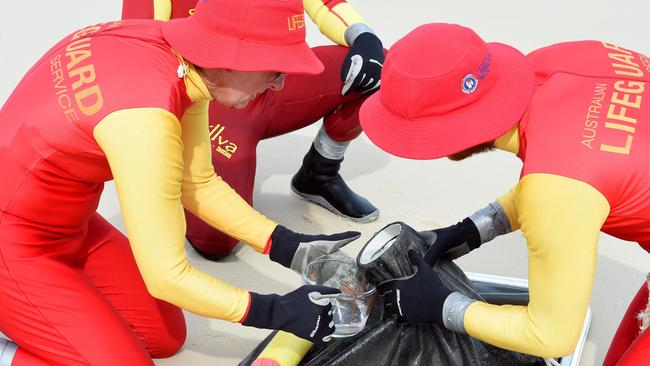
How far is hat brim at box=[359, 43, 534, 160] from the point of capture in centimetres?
164

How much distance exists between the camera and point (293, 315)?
1891 millimetres

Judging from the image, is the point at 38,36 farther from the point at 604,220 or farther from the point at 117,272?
the point at 604,220

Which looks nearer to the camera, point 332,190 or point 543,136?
point 543,136

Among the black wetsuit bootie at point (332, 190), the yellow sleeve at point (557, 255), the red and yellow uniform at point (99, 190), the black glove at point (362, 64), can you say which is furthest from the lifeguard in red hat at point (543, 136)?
the black wetsuit bootie at point (332, 190)

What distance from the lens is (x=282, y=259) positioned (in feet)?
7.09

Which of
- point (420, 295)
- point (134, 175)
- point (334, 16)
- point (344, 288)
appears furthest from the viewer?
point (334, 16)

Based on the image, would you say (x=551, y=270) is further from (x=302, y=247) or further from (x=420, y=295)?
(x=302, y=247)

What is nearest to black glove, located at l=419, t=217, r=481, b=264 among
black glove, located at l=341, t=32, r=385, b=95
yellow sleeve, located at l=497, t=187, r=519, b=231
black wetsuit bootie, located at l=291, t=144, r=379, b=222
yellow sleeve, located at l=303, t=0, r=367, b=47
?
yellow sleeve, located at l=497, t=187, r=519, b=231

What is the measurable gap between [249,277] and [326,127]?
0.60m

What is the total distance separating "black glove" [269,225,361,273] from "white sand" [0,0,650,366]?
0.38 meters

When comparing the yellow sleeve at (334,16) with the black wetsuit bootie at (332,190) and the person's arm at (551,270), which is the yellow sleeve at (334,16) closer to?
the black wetsuit bootie at (332,190)

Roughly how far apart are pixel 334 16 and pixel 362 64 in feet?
0.91

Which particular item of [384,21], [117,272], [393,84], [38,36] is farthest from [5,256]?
[384,21]

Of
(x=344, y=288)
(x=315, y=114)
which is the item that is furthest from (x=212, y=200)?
(x=315, y=114)
